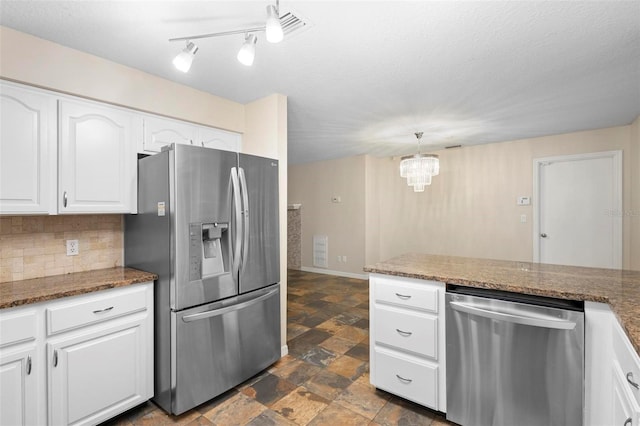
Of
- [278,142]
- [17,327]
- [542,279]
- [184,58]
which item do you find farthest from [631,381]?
[17,327]

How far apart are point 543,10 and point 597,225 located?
363 cm

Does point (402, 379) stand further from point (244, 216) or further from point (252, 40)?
point (252, 40)

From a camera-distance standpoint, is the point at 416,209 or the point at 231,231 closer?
the point at 231,231

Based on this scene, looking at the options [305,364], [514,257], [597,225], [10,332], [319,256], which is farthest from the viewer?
[319,256]

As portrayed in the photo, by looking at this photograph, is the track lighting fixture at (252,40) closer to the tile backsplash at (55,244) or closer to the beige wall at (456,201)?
the tile backsplash at (55,244)

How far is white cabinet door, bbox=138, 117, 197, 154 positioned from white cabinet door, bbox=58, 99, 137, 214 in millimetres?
98

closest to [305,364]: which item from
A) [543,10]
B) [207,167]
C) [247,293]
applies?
[247,293]

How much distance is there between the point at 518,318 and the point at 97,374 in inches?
92.6

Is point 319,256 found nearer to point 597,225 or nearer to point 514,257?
point 514,257

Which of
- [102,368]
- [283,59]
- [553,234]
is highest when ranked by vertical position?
[283,59]

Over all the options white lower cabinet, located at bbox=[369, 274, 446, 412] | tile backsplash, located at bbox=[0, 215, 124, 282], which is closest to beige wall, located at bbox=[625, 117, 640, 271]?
white lower cabinet, located at bbox=[369, 274, 446, 412]

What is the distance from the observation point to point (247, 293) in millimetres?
2238

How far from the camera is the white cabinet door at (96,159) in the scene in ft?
6.25

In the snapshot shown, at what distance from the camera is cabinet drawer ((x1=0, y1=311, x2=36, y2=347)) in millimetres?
1456
